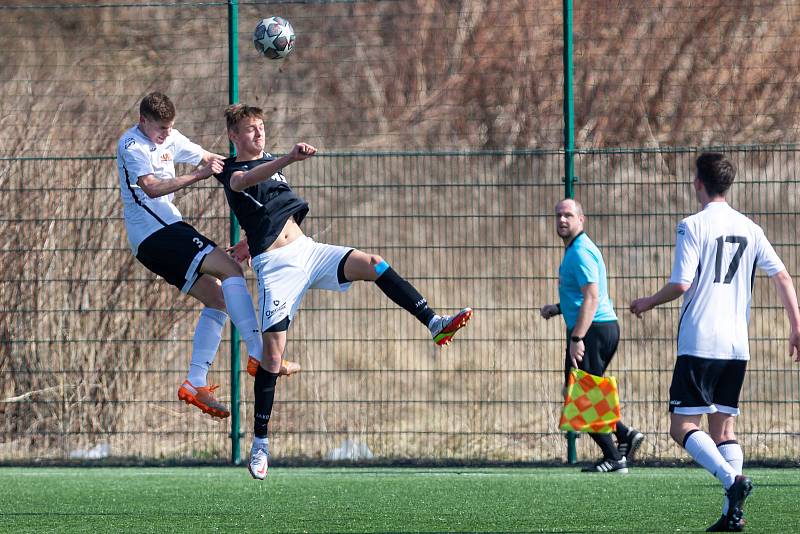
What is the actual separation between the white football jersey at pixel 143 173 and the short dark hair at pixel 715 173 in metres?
3.24

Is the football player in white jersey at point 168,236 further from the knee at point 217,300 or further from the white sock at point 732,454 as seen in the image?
the white sock at point 732,454

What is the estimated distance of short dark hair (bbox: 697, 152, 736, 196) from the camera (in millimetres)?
6570

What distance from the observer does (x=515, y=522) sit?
7.07 m

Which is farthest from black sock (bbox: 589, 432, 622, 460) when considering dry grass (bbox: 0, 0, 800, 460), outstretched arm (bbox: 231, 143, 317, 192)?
outstretched arm (bbox: 231, 143, 317, 192)

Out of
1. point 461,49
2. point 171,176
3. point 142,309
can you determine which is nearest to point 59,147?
point 142,309

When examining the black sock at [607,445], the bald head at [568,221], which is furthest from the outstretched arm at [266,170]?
the black sock at [607,445]

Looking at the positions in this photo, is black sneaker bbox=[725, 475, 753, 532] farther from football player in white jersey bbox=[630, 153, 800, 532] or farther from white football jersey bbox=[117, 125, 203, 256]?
white football jersey bbox=[117, 125, 203, 256]

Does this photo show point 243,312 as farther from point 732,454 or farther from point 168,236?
point 732,454

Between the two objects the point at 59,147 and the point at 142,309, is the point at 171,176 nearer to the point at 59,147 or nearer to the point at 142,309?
the point at 142,309

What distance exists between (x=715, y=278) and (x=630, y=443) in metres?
3.49

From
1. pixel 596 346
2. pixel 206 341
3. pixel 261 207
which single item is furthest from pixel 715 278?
pixel 206 341

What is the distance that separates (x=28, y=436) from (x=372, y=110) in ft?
24.9

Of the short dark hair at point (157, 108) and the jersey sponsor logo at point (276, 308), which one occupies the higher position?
the short dark hair at point (157, 108)

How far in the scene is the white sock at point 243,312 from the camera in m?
7.71
